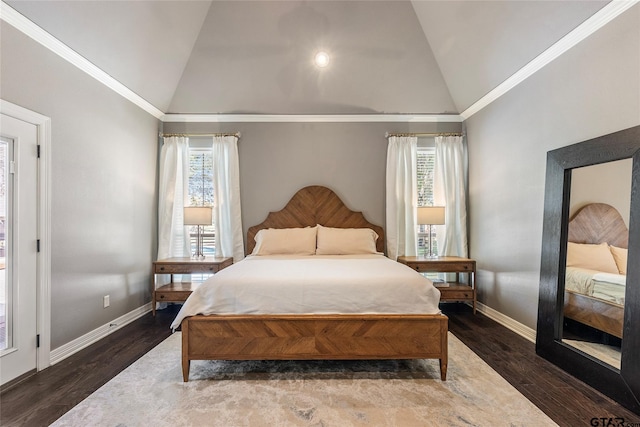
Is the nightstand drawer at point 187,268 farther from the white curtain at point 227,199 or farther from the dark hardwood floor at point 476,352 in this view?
the dark hardwood floor at point 476,352

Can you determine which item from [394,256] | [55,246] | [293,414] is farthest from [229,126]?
[293,414]

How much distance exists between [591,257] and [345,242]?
2.38 metres

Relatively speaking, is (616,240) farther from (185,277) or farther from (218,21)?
(185,277)

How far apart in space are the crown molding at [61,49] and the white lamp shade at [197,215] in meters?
1.45

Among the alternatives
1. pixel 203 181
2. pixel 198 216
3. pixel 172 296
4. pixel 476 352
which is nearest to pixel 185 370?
pixel 172 296

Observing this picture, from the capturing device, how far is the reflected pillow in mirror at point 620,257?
2105 mm

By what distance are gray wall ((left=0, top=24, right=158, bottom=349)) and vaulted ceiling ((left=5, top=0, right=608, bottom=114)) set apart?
30cm

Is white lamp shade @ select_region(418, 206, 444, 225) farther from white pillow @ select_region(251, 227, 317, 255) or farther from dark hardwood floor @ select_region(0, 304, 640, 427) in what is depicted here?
white pillow @ select_region(251, 227, 317, 255)

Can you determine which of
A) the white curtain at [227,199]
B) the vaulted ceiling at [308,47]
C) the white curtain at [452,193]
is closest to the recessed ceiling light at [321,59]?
the vaulted ceiling at [308,47]

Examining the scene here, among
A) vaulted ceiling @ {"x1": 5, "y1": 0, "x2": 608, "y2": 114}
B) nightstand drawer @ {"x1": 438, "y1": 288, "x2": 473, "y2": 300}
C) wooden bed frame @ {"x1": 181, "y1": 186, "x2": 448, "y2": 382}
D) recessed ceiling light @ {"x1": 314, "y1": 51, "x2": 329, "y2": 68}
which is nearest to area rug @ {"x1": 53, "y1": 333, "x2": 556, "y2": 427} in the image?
wooden bed frame @ {"x1": 181, "y1": 186, "x2": 448, "y2": 382}

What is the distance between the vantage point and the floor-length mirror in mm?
2141

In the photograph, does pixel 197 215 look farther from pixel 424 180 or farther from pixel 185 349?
pixel 424 180

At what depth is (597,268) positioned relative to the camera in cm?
235

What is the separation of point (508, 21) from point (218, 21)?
299 cm
